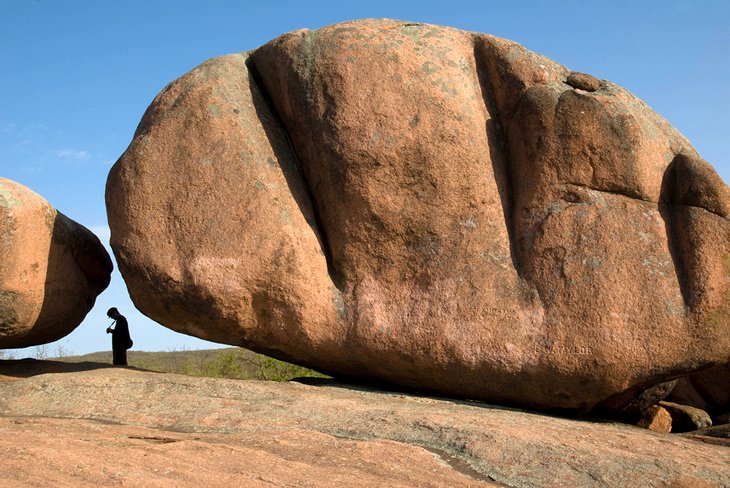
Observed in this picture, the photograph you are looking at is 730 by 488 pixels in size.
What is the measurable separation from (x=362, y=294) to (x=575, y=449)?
254 cm

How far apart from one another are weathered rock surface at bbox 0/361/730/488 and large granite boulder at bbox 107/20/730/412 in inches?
21.3

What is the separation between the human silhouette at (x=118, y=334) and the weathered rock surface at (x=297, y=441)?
2.42 m

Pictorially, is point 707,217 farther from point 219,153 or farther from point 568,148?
point 219,153

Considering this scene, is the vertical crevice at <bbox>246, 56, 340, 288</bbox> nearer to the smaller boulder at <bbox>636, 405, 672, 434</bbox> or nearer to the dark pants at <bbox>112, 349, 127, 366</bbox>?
the smaller boulder at <bbox>636, 405, 672, 434</bbox>

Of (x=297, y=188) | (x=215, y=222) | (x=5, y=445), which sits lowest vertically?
(x=5, y=445)

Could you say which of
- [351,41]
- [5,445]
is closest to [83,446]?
[5,445]

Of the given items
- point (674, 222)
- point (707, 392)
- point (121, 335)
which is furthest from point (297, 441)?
point (707, 392)

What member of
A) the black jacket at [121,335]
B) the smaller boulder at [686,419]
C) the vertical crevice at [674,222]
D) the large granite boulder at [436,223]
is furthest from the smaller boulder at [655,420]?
the black jacket at [121,335]

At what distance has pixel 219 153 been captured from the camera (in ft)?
23.5

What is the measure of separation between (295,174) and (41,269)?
8.50 ft

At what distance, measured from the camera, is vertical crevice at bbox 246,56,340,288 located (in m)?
7.23

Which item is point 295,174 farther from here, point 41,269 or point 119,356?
point 119,356

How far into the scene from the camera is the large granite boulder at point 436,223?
21.0 ft

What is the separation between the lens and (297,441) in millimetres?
4848
